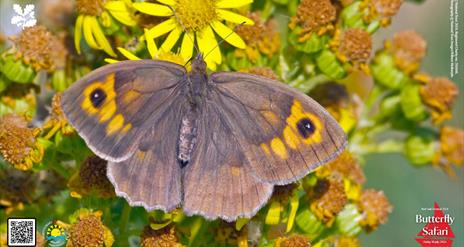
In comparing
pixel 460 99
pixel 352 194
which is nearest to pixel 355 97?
pixel 352 194

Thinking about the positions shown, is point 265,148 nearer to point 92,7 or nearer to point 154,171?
point 154,171

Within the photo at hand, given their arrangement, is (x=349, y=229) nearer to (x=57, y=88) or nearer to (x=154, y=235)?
(x=154, y=235)

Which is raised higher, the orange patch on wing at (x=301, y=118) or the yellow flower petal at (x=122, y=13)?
the yellow flower petal at (x=122, y=13)

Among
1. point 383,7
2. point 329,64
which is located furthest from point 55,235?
point 383,7

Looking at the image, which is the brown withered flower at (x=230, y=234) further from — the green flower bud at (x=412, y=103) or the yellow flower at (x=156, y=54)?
the green flower bud at (x=412, y=103)

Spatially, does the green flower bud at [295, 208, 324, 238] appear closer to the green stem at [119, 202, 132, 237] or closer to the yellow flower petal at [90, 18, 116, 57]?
the green stem at [119, 202, 132, 237]

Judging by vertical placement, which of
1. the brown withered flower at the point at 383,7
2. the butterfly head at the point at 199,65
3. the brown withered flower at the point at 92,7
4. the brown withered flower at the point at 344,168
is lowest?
the brown withered flower at the point at 344,168

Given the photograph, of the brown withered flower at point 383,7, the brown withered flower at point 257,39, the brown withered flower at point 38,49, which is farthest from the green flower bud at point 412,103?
the brown withered flower at point 38,49
